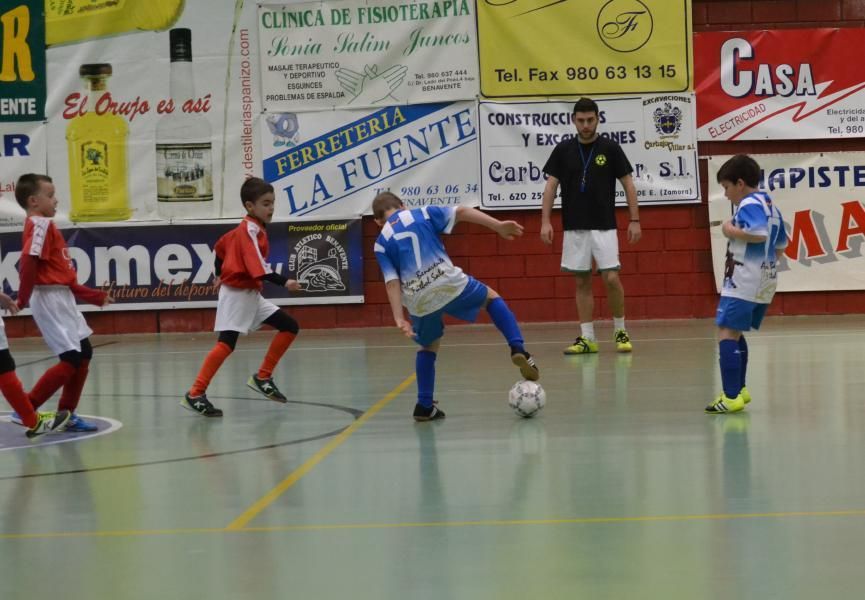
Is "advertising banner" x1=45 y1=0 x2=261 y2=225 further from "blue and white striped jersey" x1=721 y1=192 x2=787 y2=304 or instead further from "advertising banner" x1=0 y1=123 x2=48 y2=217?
"blue and white striped jersey" x1=721 y1=192 x2=787 y2=304

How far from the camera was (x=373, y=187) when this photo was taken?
52.9 feet

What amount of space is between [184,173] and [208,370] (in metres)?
7.57

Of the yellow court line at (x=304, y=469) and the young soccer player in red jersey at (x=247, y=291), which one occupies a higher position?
the young soccer player in red jersey at (x=247, y=291)

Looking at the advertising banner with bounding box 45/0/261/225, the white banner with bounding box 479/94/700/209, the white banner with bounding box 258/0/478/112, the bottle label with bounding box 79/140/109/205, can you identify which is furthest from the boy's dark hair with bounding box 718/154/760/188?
the bottle label with bounding box 79/140/109/205

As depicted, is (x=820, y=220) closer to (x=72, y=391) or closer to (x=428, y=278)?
(x=428, y=278)

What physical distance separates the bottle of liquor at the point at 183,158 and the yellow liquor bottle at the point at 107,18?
26 centimetres

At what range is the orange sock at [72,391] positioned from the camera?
8.42 meters

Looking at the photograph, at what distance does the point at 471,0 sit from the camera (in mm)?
16000

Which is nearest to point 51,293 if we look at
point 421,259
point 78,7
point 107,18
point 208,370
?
point 208,370

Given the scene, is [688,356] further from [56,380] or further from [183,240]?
[183,240]

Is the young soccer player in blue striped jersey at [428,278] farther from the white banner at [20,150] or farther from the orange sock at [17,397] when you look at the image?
the white banner at [20,150]

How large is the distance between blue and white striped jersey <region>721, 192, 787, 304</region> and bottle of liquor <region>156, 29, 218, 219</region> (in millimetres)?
9337

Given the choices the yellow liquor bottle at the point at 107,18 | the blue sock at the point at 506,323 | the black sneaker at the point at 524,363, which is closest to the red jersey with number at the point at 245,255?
the blue sock at the point at 506,323

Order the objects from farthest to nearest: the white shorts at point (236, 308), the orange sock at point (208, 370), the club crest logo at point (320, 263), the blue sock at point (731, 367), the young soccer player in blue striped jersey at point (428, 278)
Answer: the club crest logo at point (320, 263)
the white shorts at point (236, 308)
the orange sock at point (208, 370)
the young soccer player in blue striped jersey at point (428, 278)
the blue sock at point (731, 367)
